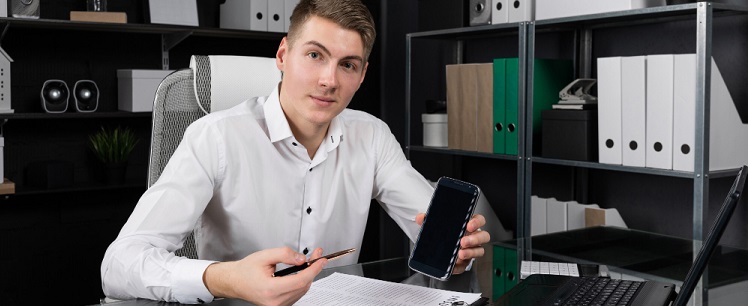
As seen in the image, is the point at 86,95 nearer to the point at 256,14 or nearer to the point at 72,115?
the point at 72,115

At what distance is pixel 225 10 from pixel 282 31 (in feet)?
0.93

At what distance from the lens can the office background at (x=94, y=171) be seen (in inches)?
114

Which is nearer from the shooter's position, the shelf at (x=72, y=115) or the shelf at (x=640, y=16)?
the shelf at (x=640, y=16)

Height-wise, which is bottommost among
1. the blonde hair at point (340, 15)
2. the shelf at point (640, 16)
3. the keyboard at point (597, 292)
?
the keyboard at point (597, 292)

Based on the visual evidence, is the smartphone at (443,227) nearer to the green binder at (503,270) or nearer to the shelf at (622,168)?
the green binder at (503,270)

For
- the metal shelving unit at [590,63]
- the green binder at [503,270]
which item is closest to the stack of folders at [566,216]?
the metal shelving unit at [590,63]

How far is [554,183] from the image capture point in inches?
125

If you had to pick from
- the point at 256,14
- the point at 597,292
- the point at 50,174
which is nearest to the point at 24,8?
the point at 50,174

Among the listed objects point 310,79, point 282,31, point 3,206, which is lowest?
point 3,206

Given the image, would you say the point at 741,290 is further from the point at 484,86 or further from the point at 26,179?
the point at 26,179

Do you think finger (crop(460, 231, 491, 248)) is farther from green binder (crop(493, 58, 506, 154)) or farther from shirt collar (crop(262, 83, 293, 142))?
green binder (crop(493, 58, 506, 154))

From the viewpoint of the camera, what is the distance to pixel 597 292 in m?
1.20

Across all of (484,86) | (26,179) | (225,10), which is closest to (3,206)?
(26,179)

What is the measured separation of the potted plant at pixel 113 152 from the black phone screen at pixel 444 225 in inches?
88.7
